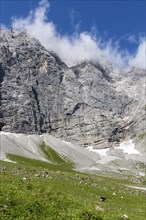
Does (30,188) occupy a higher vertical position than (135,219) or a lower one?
higher

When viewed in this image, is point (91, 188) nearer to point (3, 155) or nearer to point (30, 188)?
point (30, 188)

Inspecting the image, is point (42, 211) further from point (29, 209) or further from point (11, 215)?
point (11, 215)

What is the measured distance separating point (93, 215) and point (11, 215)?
475 cm

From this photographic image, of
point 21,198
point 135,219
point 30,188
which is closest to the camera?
point 21,198

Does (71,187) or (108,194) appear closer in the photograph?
(71,187)

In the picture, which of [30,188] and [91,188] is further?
[91,188]

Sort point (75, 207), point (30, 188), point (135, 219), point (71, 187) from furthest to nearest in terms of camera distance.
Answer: point (71, 187)
point (30, 188)
point (135, 219)
point (75, 207)

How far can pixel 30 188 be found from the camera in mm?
25172

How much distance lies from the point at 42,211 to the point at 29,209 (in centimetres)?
83

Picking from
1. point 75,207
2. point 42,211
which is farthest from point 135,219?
point 42,211

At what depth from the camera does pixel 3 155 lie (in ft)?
559

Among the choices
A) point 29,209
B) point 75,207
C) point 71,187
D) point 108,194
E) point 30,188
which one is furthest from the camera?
point 108,194

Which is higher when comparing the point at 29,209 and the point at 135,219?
the point at 29,209

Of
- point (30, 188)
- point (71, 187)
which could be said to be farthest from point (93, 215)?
point (71, 187)
